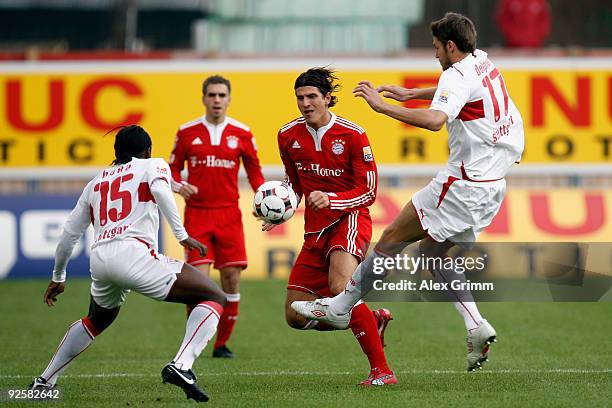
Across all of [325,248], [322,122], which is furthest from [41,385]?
[322,122]

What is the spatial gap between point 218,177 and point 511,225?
7.07 meters

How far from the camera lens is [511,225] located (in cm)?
1755

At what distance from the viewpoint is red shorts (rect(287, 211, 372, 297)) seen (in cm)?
904

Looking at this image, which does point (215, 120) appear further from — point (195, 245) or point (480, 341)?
point (480, 341)

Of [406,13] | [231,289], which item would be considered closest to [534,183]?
[406,13]

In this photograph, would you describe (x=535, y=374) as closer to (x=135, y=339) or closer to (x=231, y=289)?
(x=231, y=289)

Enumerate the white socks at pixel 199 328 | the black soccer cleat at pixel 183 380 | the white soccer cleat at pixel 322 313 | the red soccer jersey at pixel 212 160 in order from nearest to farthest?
the black soccer cleat at pixel 183 380, the white socks at pixel 199 328, the white soccer cleat at pixel 322 313, the red soccer jersey at pixel 212 160

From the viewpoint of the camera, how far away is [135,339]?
12.2 metres

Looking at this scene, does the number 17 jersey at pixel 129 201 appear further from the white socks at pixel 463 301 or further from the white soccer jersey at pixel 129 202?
the white socks at pixel 463 301

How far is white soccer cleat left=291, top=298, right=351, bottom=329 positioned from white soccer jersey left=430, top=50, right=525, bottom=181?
51.3 inches

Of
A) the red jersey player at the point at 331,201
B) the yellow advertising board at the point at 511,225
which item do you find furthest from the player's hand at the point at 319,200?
the yellow advertising board at the point at 511,225

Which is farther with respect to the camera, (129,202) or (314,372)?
(314,372)

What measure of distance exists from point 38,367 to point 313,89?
11.3ft

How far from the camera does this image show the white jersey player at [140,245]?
7988 mm
